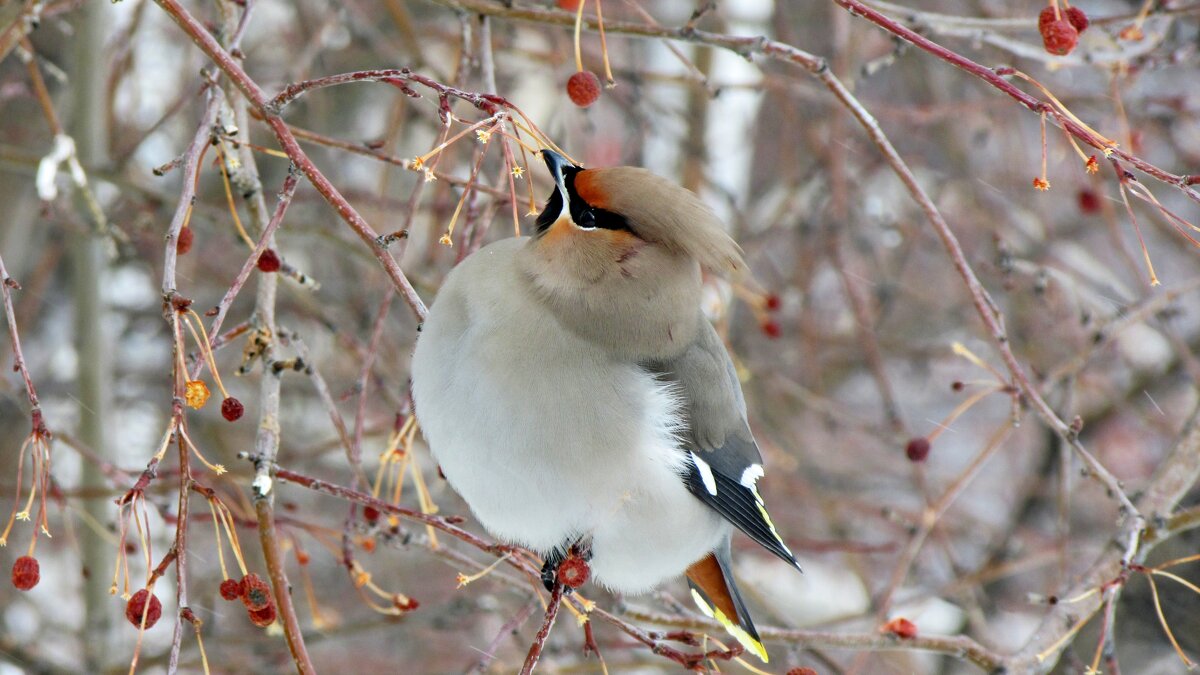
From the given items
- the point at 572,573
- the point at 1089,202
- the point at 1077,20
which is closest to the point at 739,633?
the point at 572,573

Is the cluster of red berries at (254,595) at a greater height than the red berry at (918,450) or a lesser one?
greater

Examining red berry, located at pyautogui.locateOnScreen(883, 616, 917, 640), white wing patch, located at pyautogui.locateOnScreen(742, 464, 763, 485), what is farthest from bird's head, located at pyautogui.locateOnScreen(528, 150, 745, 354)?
red berry, located at pyautogui.locateOnScreen(883, 616, 917, 640)

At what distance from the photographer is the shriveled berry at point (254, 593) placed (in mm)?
1910

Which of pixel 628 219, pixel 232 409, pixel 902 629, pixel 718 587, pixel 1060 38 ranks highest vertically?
pixel 1060 38

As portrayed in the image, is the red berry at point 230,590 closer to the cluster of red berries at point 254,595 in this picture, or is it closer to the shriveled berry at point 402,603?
the cluster of red berries at point 254,595

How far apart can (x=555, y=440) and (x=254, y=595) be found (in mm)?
835

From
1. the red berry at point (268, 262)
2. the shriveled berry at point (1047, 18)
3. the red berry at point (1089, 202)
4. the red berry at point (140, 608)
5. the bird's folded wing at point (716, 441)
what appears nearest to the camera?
the red berry at point (140, 608)

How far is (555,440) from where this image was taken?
260cm

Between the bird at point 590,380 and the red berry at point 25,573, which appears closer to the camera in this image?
the red berry at point 25,573

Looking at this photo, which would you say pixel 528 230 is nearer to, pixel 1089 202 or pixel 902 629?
pixel 1089 202

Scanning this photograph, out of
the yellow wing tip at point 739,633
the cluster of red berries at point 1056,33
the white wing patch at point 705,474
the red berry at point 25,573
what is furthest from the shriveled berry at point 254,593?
the cluster of red berries at point 1056,33

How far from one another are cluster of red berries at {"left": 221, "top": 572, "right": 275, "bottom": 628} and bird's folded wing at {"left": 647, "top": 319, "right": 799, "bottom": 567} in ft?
3.64

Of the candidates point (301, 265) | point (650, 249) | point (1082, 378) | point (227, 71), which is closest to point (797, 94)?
point (1082, 378)

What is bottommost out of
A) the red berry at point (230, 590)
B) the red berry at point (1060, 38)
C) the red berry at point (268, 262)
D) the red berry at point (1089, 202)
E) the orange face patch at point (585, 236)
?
the red berry at point (230, 590)
